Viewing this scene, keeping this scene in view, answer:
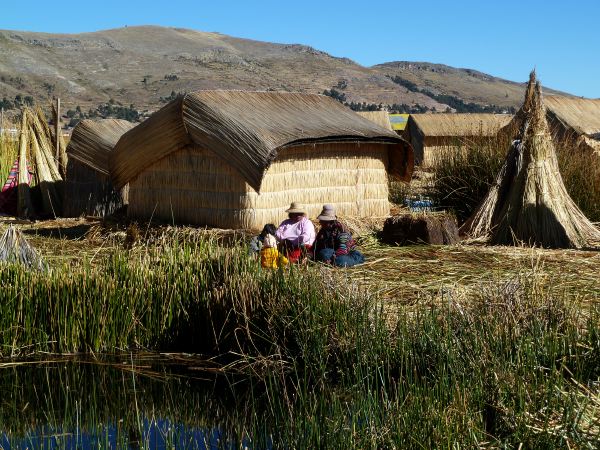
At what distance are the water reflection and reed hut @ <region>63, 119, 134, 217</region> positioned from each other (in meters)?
6.05

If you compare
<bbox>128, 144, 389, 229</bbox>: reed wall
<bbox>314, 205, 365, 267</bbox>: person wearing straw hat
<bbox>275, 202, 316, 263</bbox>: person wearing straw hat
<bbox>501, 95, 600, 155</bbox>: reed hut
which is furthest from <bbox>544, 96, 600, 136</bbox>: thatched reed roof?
<bbox>314, 205, 365, 267</bbox>: person wearing straw hat

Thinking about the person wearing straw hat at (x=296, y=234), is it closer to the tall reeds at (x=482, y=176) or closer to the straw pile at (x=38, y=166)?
the tall reeds at (x=482, y=176)

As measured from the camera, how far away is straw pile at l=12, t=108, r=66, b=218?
12.7 metres

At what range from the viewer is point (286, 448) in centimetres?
450

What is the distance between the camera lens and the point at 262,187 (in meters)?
10.0

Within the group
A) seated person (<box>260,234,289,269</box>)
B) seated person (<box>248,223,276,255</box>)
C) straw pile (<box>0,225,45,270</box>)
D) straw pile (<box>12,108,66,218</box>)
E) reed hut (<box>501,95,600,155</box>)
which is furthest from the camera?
reed hut (<box>501,95,600,155</box>)

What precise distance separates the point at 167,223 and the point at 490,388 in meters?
6.43

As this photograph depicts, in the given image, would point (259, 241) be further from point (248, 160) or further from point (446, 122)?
point (446, 122)

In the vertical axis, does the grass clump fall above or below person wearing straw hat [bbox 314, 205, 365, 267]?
below

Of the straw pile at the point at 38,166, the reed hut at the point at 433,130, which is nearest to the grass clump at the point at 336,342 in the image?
the straw pile at the point at 38,166

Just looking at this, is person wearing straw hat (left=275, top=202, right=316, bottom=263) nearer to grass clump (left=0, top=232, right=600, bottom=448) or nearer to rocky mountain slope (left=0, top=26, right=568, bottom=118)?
grass clump (left=0, top=232, right=600, bottom=448)

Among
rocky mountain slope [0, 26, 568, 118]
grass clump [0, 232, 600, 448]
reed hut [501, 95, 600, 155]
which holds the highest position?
rocky mountain slope [0, 26, 568, 118]

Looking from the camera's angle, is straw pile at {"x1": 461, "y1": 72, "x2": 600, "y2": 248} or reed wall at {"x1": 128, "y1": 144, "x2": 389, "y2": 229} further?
reed wall at {"x1": 128, "y1": 144, "x2": 389, "y2": 229}

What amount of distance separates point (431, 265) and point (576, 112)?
1442 centimetres
